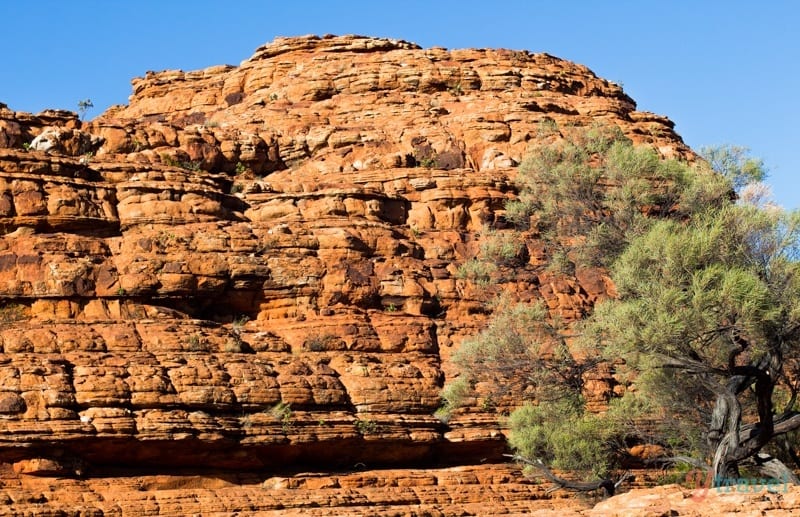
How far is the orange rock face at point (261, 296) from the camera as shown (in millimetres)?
28312

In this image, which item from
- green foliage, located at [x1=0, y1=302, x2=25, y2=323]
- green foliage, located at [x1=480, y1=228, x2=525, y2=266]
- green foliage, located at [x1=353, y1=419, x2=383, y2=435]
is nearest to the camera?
green foliage, located at [x1=353, y1=419, x2=383, y2=435]

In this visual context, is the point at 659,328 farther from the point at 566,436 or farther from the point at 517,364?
the point at 517,364

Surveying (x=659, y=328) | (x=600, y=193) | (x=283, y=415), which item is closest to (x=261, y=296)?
(x=283, y=415)

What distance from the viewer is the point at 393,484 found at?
100 ft

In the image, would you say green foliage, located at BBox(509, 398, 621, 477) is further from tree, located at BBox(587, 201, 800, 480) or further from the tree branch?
tree, located at BBox(587, 201, 800, 480)

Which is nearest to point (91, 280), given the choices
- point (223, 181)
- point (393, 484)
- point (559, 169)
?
point (223, 181)

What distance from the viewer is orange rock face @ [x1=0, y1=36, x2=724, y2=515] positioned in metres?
28.3

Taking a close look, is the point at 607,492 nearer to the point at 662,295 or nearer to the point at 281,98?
the point at 662,295

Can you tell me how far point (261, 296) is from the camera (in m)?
33.8

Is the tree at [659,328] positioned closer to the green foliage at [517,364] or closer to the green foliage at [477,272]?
the green foliage at [517,364]

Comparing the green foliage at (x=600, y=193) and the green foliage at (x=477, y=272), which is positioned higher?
the green foliage at (x=600, y=193)

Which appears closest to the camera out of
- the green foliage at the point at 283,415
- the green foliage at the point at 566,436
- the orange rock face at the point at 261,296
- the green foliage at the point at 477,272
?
the orange rock face at the point at 261,296

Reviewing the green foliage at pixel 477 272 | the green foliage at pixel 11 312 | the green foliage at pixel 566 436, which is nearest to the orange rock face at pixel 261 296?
the green foliage at pixel 11 312

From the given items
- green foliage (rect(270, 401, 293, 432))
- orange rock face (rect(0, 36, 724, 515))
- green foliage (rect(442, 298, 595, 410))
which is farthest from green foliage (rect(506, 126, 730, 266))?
green foliage (rect(270, 401, 293, 432))
